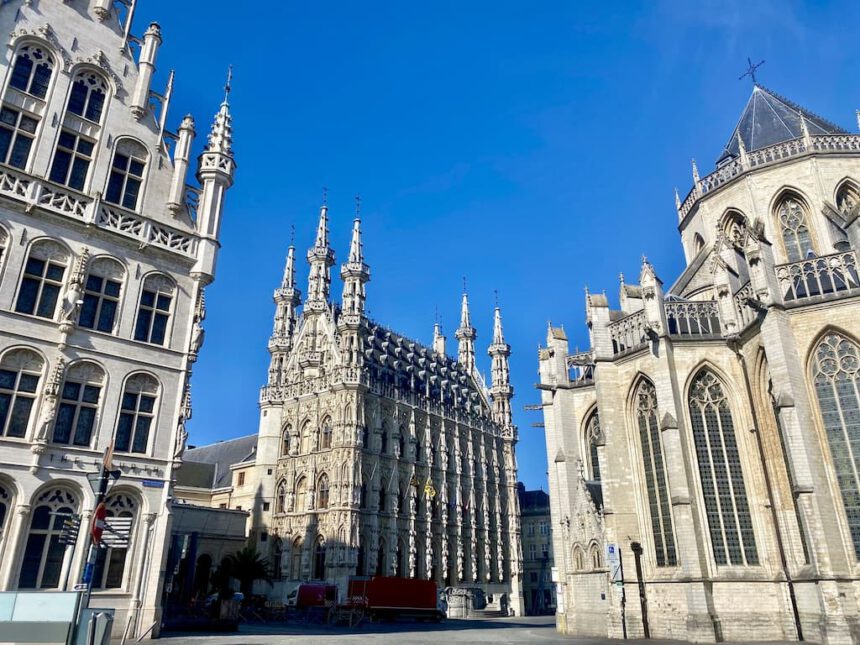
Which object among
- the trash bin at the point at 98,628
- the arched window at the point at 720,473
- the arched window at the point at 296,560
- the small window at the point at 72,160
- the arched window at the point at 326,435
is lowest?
the trash bin at the point at 98,628

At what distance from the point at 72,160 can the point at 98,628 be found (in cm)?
1488

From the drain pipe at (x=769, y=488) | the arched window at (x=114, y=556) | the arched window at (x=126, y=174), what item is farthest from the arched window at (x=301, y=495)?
the drain pipe at (x=769, y=488)

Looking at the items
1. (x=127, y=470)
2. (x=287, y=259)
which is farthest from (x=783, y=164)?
(x=287, y=259)

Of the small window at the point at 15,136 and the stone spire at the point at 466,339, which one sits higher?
the stone spire at the point at 466,339

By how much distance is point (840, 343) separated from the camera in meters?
21.9

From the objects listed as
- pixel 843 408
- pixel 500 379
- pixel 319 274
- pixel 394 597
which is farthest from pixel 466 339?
pixel 843 408

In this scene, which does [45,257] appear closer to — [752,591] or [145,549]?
[145,549]

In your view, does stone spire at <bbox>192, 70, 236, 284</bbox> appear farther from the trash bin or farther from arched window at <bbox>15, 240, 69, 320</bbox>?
the trash bin

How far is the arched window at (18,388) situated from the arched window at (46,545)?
81.4 inches

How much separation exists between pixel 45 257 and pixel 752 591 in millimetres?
26111

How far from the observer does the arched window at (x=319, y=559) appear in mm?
45094

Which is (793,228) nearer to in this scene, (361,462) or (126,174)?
(126,174)

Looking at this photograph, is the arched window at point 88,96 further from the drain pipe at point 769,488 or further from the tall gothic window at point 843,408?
the tall gothic window at point 843,408

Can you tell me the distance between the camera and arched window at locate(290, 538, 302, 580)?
151 feet
